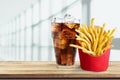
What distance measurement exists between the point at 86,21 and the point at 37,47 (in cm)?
66

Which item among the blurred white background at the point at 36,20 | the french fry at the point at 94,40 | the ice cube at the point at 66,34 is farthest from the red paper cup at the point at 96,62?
the blurred white background at the point at 36,20

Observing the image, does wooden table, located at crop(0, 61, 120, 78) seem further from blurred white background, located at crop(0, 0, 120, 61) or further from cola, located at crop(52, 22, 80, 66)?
blurred white background, located at crop(0, 0, 120, 61)

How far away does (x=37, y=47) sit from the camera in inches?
112

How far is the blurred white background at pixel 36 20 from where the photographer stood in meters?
2.66

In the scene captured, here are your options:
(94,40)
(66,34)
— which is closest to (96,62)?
(94,40)

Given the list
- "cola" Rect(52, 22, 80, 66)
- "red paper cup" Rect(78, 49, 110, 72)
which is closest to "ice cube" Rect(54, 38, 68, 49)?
"cola" Rect(52, 22, 80, 66)

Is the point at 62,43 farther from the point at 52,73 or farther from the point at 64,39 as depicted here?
the point at 52,73

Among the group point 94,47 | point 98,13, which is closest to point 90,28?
point 94,47

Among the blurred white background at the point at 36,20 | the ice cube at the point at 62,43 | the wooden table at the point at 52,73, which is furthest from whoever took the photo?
the blurred white background at the point at 36,20

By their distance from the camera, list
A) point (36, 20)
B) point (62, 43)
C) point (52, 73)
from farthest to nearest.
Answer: point (36, 20) → point (62, 43) → point (52, 73)

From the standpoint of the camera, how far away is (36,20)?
2760mm

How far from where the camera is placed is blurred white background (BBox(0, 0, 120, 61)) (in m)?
2.66

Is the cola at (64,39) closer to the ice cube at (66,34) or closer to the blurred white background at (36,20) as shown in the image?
the ice cube at (66,34)

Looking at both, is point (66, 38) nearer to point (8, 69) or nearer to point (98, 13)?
point (8, 69)
